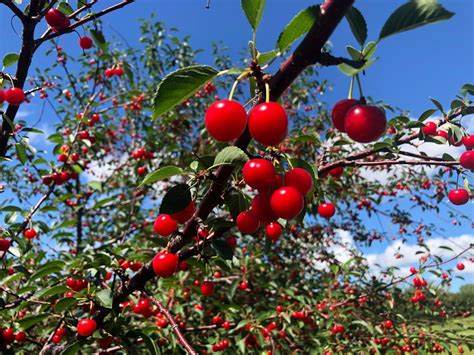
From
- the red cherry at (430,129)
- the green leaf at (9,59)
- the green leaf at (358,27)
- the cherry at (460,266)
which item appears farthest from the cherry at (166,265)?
the cherry at (460,266)

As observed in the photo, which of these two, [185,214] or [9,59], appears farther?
[9,59]

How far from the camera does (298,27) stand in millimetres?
759

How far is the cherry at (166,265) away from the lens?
1277mm

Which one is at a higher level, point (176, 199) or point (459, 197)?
point (459, 197)

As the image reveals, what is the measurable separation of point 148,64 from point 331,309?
14.4ft

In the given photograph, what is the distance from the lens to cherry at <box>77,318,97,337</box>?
148cm

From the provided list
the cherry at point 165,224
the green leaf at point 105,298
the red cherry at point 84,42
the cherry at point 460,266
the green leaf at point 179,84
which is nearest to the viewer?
the green leaf at point 179,84

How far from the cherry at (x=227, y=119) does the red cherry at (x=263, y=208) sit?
0.28 meters

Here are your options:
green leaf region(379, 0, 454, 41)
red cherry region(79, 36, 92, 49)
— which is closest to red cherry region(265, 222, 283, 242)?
green leaf region(379, 0, 454, 41)

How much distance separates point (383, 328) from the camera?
3.73m

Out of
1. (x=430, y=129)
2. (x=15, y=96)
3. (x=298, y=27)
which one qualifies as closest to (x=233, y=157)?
(x=298, y=27)

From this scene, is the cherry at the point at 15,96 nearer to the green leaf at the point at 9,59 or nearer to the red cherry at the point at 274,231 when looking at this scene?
the green leaf at the point at 9,59

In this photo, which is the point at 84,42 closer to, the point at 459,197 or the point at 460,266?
the point at 459,197

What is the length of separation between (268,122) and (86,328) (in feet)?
4.05
